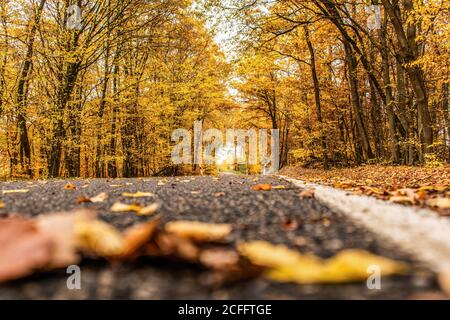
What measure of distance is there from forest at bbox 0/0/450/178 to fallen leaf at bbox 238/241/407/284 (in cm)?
672

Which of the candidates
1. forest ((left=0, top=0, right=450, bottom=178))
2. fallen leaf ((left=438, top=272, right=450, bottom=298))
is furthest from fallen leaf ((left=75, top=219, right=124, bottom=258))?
forest ((left=0, top=0, right=450, bottom=178))

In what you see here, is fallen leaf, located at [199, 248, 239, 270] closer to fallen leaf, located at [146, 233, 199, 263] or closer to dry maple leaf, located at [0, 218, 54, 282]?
fallen leaf, located at [146, 233, 199, 263]

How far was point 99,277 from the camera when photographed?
2.49ft

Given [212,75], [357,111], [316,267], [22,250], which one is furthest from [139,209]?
[212,75]

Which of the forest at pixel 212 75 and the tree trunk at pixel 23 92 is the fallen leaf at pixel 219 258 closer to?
the forest at pixel 212 75

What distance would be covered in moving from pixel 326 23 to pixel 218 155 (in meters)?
21.4

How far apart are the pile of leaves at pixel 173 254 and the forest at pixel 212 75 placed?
6.75m

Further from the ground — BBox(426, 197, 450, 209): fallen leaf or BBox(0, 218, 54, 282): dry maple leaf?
BBox(0, 218, 54, 282): dry maple leaf

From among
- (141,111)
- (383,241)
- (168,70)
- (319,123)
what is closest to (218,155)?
(168,70)

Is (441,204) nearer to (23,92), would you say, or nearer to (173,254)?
(173,254)

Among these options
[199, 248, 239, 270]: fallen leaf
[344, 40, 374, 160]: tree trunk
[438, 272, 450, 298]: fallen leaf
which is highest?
[344, 40, 374, 160]: tree trunk

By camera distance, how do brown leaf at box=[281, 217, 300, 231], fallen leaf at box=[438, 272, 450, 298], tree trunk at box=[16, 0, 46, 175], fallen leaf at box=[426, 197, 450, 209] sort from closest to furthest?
1. fallen leaf at box=[438, 272, 450, 298]
2. brown leaf at box=[281, 217, 300, 231]
3. fallen leaf at box=[426, 197, 450, 209]
4. tree trunk at box=[16, 0, 46, 175]

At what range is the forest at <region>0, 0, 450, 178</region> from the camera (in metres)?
9.73
